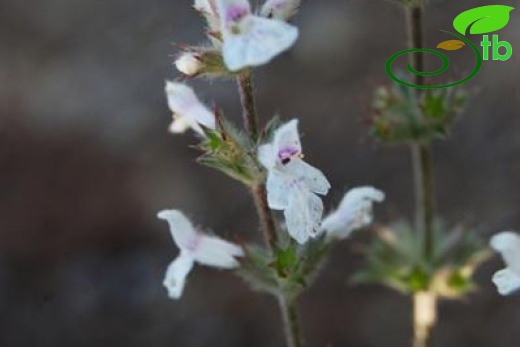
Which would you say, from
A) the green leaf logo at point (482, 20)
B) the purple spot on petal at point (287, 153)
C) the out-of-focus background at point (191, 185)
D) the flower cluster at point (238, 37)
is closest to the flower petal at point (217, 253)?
the purple spot on petal at point (287, 153)

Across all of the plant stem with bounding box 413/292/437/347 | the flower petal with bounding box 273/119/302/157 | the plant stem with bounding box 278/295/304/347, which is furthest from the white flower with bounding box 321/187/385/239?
the plant stem with bounding box 413/292/437/347

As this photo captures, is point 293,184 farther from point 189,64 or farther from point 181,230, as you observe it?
point 181,230

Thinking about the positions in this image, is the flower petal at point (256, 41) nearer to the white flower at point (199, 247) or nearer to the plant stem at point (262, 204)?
the plant stem at point (262, 204)

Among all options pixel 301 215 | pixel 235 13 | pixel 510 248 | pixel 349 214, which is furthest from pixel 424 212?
pixel 235 13

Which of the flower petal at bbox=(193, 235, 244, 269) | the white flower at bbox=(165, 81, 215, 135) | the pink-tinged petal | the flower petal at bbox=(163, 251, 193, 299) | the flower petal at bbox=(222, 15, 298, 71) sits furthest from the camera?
the flower petal at bbox=(193, 235, 244, 269)

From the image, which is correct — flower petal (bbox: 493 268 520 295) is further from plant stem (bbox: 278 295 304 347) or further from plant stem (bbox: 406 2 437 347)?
plant stem (bbox: 406 2 437 347)
